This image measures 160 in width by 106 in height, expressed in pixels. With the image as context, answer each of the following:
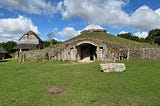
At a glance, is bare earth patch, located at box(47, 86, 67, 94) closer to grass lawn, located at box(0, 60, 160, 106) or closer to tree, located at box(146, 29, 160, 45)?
grass lawn, located at box(0, 60, 160, 106)

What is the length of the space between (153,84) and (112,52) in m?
18.7

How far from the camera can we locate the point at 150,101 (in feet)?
27.4

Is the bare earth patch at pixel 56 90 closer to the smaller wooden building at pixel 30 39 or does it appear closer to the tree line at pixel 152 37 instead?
the smaller wooden building at pixel 30 39

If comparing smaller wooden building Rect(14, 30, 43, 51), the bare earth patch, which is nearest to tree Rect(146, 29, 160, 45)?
smaller wooden building Rect(14, 30, 43, 51)

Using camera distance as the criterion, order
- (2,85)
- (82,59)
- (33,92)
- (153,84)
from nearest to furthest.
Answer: (33,92) → (153,84) → (2,85) → (82,59)

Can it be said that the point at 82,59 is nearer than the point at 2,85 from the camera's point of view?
No

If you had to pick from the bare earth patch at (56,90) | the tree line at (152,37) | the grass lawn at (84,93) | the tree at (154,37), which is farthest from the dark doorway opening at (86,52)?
the tree at (154,37)

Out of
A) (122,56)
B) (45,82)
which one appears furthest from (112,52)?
(45,82)

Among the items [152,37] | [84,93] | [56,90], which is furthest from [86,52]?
[152,37]

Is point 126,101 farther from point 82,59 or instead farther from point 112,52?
point 82,59

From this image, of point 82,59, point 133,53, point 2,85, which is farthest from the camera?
point 82,59

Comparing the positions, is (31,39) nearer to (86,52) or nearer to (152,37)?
(86,52)

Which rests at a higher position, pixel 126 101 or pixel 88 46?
pixel 88 46

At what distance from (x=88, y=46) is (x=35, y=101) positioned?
2666 cm
